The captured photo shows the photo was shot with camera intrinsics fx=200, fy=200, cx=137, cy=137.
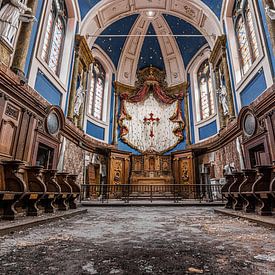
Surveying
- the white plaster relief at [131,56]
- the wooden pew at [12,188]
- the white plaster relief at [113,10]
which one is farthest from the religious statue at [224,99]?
the wooden pew at [12,188]

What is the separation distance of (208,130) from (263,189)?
8.00 meters

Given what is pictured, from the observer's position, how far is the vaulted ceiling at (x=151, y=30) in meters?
11.5

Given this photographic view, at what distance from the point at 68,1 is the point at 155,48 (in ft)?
24.7

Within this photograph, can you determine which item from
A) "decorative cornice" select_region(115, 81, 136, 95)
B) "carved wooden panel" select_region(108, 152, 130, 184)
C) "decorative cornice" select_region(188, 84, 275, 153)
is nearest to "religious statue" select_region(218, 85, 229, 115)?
"decorative cornice" select_region(188, 84, 275, 153)

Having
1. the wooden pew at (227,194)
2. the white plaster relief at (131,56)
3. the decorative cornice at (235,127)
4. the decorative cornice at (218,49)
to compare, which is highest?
the white plaster relief at (131,56)

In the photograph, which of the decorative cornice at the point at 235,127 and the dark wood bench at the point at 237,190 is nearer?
the dark wood bench at the point at 237,190

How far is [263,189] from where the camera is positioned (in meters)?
4.31

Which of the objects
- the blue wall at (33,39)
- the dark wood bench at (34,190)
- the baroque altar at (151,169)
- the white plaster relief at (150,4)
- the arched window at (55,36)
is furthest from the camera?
the white plaster relief at (150,4)

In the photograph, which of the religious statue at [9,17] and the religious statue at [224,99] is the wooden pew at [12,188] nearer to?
the religious statue at [9,17]

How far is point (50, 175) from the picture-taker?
5.02 meters

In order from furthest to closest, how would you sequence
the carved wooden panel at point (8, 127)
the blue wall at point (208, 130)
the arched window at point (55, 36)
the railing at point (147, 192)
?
the blue wall at point (208, 130), the railing at point (147, 192), the arched window at point (55, 36), the carved wooden panel at point (8, 127)

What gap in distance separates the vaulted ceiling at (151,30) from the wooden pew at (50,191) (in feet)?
29.0

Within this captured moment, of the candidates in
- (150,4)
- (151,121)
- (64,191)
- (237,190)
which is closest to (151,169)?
(151,121)

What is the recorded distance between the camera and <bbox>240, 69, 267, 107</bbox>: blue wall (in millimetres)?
6853
